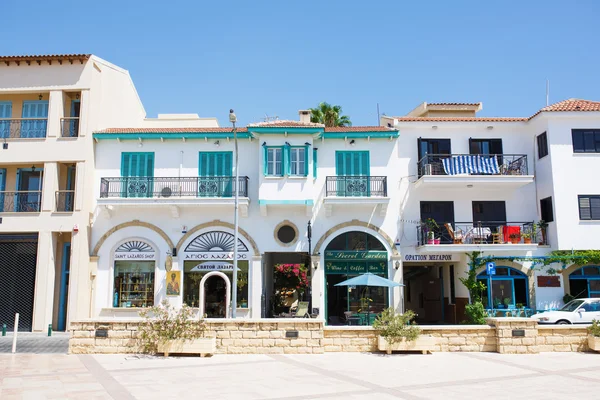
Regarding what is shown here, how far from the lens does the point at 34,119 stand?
2388cm

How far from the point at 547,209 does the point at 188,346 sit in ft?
56.1

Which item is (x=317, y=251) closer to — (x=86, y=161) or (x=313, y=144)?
(x=313, y=144)

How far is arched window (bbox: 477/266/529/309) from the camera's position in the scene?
23.5m

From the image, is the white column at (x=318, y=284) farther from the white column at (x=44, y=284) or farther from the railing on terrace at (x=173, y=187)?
the white column at (x=44, y=284)

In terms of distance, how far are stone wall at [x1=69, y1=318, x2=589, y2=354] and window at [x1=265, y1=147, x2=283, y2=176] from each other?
31.0 ft

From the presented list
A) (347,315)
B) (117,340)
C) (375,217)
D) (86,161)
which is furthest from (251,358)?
(86,161)

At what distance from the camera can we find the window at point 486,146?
2480cm

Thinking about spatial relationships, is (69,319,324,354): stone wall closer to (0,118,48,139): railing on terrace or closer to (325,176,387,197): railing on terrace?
(325,176,387,197): railing on terrace

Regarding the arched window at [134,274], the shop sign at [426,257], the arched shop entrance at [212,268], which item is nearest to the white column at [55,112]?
the arched window at [134,274]

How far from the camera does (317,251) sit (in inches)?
920

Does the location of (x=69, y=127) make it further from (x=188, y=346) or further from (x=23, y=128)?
(x=188, y=346)

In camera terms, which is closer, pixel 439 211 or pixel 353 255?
pixel 353 255

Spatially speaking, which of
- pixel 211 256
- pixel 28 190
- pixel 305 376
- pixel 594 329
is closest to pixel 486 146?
pixel 594 329

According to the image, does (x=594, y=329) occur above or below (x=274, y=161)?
below
